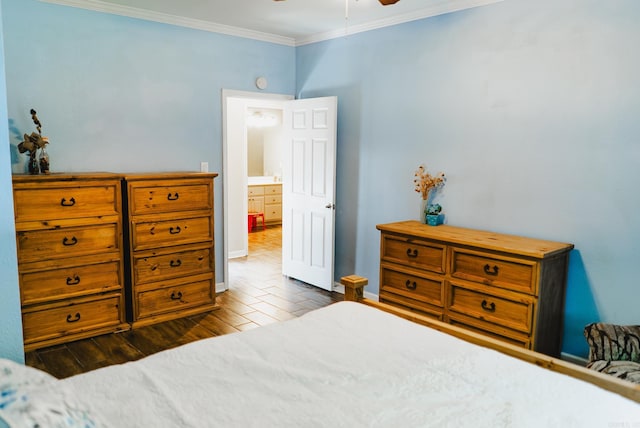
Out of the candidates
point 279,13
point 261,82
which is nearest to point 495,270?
point 279,13

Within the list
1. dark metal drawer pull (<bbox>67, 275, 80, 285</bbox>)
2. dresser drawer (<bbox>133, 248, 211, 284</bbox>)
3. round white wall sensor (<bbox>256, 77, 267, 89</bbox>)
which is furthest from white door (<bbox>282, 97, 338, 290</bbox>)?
dark metal drawer pull (<bbox>67, 275, 80, 285</bbox>)

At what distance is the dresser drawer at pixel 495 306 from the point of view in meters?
2.82

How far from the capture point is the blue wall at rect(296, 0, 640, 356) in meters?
2.85

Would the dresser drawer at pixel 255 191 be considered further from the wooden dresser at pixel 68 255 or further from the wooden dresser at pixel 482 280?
the wooden dresser at pixel 482 280

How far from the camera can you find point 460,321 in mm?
3166

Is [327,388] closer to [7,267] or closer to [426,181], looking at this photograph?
[7,267]

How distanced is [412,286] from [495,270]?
27.2 inches

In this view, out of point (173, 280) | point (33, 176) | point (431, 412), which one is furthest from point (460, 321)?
point (33, 176)

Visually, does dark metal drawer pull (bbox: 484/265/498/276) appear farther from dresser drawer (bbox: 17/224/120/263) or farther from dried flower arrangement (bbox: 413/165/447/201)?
dresser drawer (bbox: 17/224/120/263)

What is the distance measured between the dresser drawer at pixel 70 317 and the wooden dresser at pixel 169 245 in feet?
0.59

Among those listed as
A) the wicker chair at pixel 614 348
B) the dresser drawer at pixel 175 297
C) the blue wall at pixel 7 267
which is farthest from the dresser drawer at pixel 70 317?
the wicker chair at pixel 614 348

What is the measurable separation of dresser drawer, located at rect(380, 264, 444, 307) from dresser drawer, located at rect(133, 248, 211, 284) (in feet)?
5.36

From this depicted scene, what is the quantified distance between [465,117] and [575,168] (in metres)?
0.94

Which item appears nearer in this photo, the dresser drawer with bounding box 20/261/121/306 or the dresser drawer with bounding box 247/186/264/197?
the dresser drawer with bounding box 20/261/121/306
